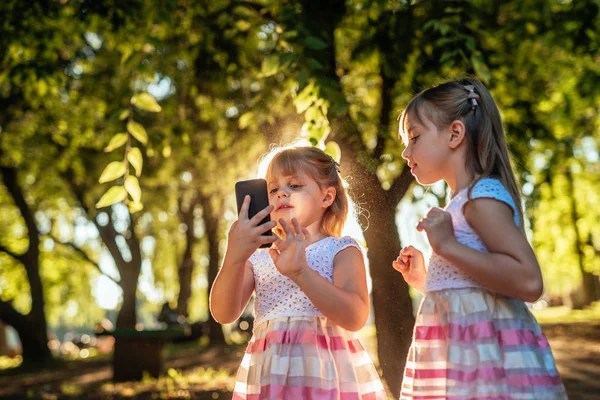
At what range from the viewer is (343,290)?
9.06 feet

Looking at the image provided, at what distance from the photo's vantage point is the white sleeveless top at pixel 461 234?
8.11 ft

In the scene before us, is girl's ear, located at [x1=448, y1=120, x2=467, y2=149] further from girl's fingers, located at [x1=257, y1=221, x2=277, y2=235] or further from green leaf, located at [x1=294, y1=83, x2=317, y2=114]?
green leaf, located at [x1=294, y1=83, x2=317, y2=114]

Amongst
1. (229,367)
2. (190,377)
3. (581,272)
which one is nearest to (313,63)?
(190,377)

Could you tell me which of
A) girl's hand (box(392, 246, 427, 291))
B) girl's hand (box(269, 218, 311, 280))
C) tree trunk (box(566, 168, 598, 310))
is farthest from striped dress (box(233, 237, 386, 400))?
tree trunk (box(566, 168, 598, 310))

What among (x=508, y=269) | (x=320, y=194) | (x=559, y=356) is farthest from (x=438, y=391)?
(x=559, y=356)

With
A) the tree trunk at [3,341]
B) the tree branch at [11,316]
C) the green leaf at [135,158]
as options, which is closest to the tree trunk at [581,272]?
the tree branch at [11,316]

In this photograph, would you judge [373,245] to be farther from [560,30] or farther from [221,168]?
[221,168]

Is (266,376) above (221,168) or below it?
below

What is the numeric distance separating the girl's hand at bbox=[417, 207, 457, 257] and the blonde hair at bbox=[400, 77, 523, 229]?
223 millimetres

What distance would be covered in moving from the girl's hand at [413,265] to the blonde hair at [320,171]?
1.37 ft

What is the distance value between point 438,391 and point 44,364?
60.0 feet

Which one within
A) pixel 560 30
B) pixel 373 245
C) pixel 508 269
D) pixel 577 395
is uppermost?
pixel 560 30

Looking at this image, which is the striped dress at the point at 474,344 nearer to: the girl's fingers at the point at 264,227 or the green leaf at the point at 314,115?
the girl's fingers at the point at 264,227

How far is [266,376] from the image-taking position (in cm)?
278
